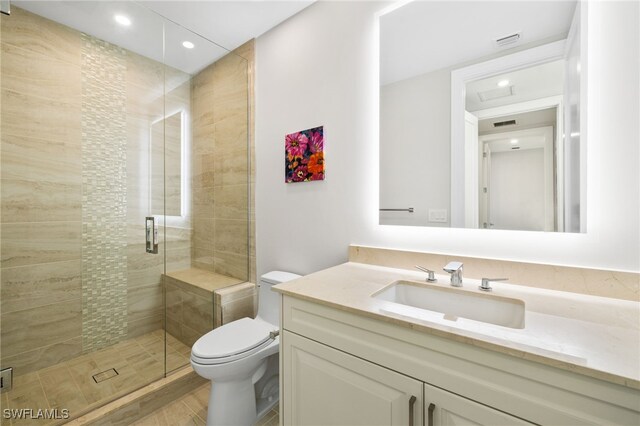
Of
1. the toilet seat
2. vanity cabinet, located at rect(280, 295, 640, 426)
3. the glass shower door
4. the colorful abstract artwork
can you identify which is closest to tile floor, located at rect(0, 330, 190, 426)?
the glass shower door

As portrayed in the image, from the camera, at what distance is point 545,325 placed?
720 mm

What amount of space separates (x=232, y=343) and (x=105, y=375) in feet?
3.34

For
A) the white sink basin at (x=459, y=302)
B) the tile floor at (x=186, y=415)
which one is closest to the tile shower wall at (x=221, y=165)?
the tile floor at (x=186, y=415)

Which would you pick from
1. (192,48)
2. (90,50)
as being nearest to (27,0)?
(90,50)

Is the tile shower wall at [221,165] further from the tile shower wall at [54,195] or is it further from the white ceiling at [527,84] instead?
the white ceiling at [527,84]

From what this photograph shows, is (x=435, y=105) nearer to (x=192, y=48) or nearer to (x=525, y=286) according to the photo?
(x=525, y=286)

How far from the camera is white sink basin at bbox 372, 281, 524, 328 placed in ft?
3.05

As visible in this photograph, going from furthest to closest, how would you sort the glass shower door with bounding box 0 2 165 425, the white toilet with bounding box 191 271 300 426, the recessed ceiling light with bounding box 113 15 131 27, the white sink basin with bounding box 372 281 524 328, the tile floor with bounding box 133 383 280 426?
the recessed ceiling light with bounding box 113 15 131 27, the glass shower door with bounding box 0 2 165 425, the tile floor with bounding box 133 383 280 426, the white toilet with bounding box 191 271 300 426, the white sink basin with bounding box 372 281 524 328

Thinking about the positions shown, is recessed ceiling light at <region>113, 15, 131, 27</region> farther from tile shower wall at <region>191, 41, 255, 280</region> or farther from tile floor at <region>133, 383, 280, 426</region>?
tile floor at <region>133, 383, 280, 426</region>

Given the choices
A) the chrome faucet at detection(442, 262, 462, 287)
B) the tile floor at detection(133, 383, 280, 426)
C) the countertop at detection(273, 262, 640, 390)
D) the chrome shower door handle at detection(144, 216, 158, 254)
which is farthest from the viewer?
the chrome shower door handle at detection(144, 216, 158, 254)

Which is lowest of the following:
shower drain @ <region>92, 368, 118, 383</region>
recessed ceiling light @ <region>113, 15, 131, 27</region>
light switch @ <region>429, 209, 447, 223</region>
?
shower drain @ <region>92, 368, 118, 383</region>

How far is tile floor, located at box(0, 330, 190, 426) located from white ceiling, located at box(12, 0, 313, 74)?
2142 millimetres

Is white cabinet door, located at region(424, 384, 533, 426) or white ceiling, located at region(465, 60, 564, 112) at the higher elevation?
white ceiling, located at region(465, 60, 564, 112)

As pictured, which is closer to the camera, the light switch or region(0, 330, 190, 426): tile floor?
the light switch
